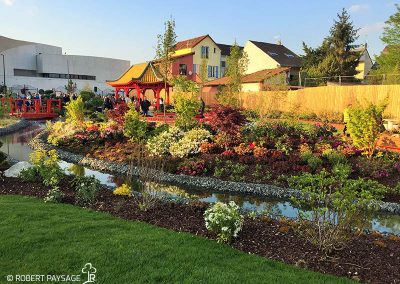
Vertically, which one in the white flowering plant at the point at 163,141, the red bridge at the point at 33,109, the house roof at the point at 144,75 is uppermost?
the house roof at the point at 144,75

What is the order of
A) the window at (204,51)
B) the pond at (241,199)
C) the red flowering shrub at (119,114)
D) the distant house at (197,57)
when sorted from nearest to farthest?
the pond at (241,199)
the red flowering shrub at (119,114)
the distant house at (197,57)
the window at (204,51)

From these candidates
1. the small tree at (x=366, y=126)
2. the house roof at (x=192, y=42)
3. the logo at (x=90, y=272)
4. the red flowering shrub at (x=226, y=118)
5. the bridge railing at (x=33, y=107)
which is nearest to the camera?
the logo at (x=90, y=272)

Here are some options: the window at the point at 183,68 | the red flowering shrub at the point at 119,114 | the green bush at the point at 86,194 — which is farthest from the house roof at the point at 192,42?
the green bush at the point at 86,194

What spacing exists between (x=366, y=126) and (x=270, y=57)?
3713cm

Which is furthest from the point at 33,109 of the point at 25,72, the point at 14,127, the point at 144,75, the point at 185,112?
the point at 25,72

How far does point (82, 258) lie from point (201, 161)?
7.24 meters

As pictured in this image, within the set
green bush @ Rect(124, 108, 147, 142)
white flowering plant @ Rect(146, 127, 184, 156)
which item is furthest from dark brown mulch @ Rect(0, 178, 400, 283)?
green bush @ Rect(124, 108, 147, 142)

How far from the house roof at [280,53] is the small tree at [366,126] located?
118 ft

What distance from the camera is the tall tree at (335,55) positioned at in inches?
1388

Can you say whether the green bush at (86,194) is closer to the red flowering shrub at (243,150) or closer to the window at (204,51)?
the red flowering shrub at (243,150)

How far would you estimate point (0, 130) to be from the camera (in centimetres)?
2073

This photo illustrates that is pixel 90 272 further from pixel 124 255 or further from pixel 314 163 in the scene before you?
pixel 314 163

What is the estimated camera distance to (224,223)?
523 centimetres

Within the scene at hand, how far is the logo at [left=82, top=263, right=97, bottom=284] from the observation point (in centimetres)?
375
